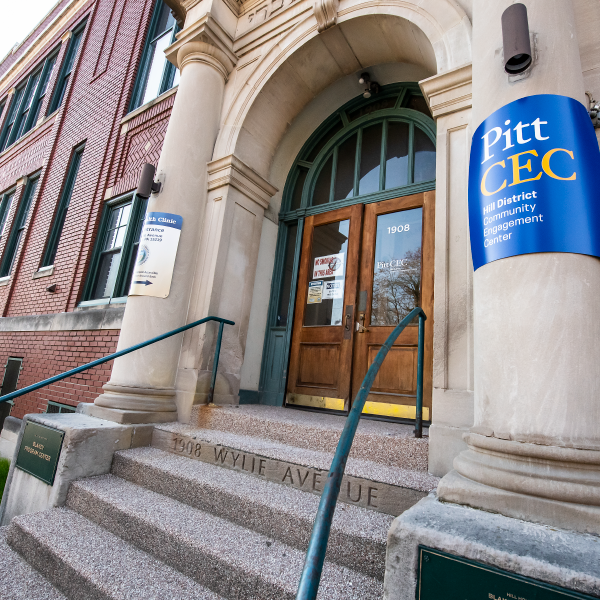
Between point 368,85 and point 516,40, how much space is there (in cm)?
334

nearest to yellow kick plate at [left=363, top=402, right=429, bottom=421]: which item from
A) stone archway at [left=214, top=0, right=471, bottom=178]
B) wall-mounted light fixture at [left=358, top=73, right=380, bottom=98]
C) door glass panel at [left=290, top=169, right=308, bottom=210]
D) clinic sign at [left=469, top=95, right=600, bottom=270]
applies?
clinic sign at [left=469, top=95, right=600, bottom=270]

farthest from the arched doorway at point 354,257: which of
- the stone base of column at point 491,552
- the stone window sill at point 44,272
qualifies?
the stone window sill at point 44,272

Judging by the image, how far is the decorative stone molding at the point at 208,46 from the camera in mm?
5207

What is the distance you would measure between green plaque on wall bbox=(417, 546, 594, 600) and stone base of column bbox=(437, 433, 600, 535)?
1.14 feet

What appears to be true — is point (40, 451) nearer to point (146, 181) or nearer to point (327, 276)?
point (146, 181)

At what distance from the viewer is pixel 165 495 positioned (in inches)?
115

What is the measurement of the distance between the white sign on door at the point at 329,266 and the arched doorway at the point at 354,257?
15mm

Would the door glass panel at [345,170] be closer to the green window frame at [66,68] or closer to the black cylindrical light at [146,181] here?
the black cylindrical light at [146,181]

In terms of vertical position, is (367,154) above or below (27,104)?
below

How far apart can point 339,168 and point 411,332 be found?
8.94 ft

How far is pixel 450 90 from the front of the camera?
131 inches

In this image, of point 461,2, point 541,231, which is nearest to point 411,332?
point 541,231

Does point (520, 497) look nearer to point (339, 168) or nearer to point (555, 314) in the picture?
point (555, 314)

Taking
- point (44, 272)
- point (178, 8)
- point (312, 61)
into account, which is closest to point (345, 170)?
point (312, 61)
